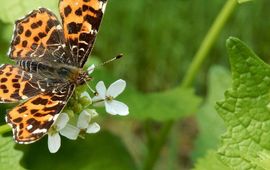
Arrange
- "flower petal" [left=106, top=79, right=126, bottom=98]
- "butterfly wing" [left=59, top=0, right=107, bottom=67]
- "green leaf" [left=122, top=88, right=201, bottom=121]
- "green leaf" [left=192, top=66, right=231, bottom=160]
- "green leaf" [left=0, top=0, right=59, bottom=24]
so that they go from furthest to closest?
"green leaf" [left=192, top=66, right=231, bottom=160] < "green leaf" [left=122, top=88, right=201, bottom=121] < "green leaf" [left=0, top=0, right=59, bottom=24] < "butterfly wing" [left=59, top=0, right=107, bottom=67] < "flower petal" [left=106, top=79, right=126, bottom=98]

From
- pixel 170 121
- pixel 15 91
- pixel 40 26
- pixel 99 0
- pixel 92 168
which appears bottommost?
pixel 92 168

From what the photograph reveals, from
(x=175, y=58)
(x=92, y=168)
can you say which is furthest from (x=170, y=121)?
(x=175, y=58)

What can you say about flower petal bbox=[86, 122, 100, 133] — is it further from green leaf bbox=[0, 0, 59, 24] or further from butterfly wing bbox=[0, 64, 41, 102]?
green leaf bbox=[0, 0, 59, 24]

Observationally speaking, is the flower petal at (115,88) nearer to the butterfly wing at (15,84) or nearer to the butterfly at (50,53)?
the butterfly at (50,53)

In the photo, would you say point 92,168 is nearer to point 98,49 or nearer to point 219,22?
point 219,22

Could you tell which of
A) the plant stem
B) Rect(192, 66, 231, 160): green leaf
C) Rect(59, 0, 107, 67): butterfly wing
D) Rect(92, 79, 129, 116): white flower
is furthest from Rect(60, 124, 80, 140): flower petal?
Rect(192, 66, 231, 160): green leaf

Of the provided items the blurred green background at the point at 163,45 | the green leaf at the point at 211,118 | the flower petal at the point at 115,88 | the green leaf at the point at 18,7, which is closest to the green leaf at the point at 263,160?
the flower petal at the point at 115,88
